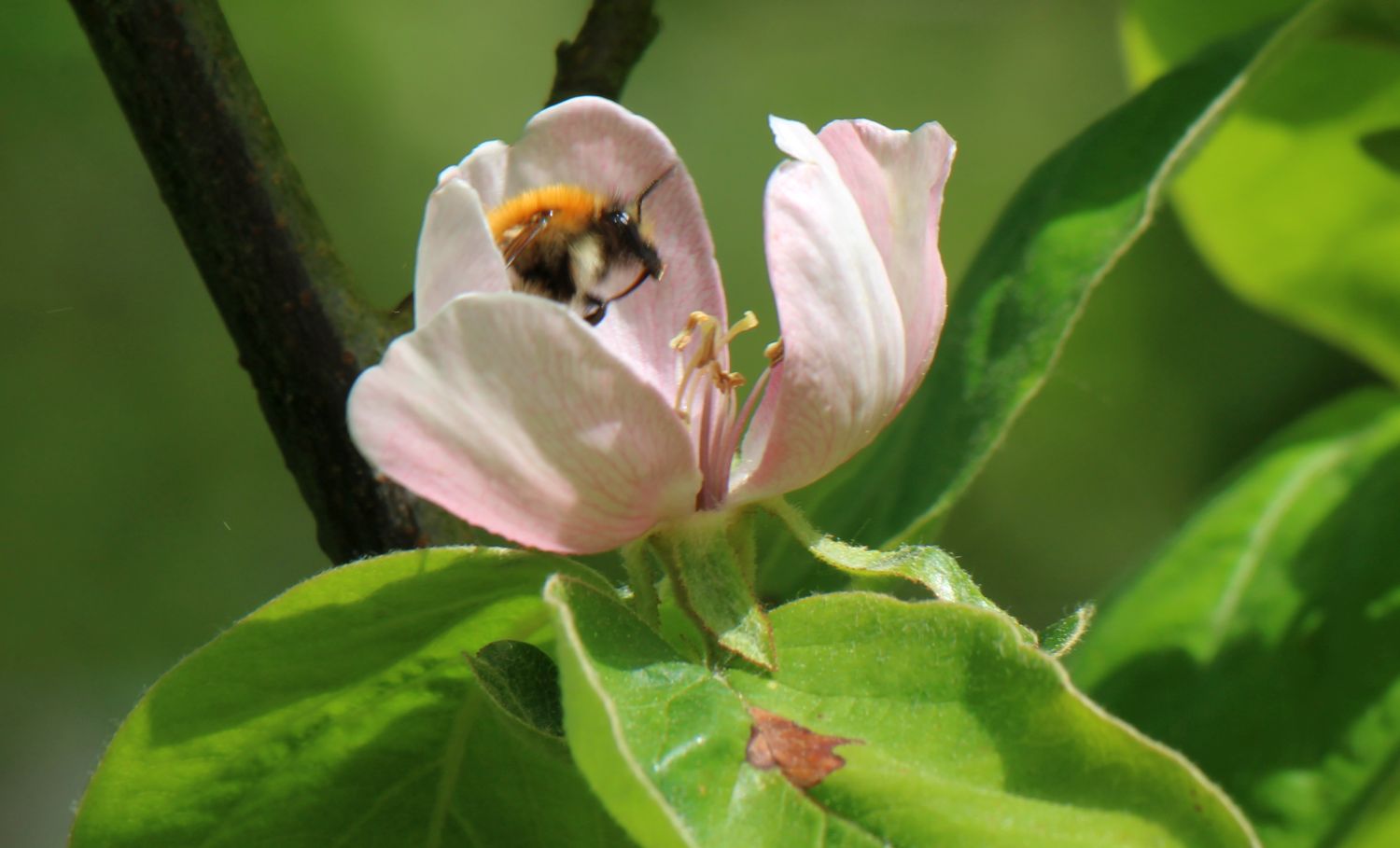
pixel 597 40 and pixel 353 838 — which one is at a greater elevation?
pixel 597 40

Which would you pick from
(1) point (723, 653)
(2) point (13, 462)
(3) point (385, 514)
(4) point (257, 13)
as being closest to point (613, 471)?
(1) point (723, 653)

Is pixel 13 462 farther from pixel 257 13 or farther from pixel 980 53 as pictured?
pixel 980 53

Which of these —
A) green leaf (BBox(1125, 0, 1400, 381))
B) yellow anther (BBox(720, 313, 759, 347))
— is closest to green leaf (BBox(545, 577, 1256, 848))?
yellow anther (BBox(720, 313, 759, 347))

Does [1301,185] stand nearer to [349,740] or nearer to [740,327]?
[740,327]

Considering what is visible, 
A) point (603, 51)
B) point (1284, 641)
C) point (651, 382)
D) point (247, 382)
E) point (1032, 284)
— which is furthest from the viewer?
point (247, 382)

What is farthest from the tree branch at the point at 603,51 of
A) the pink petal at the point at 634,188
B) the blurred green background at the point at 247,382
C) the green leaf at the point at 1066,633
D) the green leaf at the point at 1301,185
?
the blurred green background at the point at 247,382

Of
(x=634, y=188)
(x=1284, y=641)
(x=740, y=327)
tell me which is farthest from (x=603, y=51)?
(x=1284, y=641)
